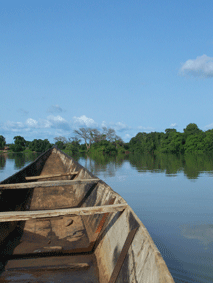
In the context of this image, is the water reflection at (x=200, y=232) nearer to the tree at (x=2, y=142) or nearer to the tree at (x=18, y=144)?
the tree at (x=18, y=144)

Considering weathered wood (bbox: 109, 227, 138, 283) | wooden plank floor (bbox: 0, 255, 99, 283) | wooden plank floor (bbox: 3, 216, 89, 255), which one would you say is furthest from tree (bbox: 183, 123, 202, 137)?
weathered wood (bbox: 109, 227, 138, 283)

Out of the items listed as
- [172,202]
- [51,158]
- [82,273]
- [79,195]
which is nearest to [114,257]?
[82,273]

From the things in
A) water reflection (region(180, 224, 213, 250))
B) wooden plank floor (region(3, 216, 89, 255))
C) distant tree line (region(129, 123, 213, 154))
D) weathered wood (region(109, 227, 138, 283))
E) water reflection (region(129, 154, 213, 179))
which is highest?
distant tree line (region(129, 123, 213, 154))

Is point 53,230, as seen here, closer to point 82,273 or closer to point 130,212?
point 82,273

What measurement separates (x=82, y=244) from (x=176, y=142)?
5649 centimetres

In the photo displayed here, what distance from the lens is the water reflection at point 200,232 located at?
4762mm

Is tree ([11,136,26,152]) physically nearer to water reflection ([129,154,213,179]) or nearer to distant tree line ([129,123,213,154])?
distant tree line ([129,123,213,154])

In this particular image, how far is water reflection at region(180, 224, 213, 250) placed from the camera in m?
4.76

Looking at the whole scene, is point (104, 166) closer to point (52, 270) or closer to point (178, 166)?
point (178, 166)

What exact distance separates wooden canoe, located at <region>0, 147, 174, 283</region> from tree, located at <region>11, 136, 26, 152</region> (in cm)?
8520

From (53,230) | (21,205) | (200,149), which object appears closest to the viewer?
(53,230)

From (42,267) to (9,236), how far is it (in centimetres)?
124

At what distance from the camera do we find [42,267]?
9.96 feet

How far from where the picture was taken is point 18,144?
286 feet
